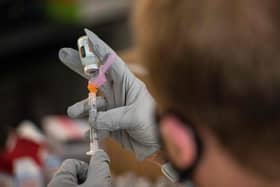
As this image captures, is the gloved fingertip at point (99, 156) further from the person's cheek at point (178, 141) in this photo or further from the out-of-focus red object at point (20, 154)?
the out-of-focus red object at point (20, 154)

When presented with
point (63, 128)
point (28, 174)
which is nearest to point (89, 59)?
point (28, 174)

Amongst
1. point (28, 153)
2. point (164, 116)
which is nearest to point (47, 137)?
point (28, 153)

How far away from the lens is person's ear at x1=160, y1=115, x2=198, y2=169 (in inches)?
24.6

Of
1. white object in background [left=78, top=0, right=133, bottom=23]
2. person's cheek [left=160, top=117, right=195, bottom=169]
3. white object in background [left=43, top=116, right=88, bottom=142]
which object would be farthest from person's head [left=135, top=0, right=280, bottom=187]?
white object in background [left=78, top=0, right=133, bottom=23]

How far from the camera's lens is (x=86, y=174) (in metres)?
0.85

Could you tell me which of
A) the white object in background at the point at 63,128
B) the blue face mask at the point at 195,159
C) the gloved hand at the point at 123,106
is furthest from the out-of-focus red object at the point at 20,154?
the blue face mask at the point at 195,159

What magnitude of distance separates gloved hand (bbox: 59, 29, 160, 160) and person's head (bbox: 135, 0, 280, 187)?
8.3 inches

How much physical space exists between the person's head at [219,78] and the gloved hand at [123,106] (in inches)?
8.3

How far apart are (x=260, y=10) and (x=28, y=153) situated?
1.03 meters

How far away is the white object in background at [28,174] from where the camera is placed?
1.41 m

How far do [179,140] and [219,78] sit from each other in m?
0.09

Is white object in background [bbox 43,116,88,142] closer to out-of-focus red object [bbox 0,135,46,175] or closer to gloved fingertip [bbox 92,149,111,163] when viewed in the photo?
out-of-focus red object [bbox 0,135,46,175]

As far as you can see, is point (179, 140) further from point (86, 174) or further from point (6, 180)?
point (6, 180)

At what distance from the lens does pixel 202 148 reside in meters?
0.62
